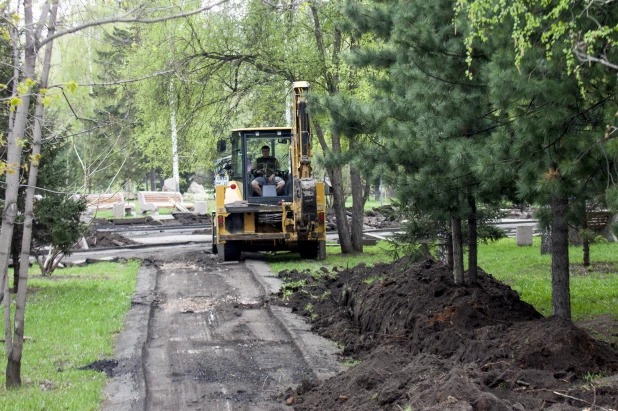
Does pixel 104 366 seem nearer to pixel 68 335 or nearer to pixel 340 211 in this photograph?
pixel 68 335

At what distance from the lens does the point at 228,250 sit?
787 inches

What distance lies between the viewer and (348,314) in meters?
12.0

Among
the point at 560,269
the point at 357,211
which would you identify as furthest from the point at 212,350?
the point at 357,211

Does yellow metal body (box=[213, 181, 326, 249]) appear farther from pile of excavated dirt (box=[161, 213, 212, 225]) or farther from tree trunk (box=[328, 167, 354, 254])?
pile of excavated dirt (box=[161, 213, 212, 225])

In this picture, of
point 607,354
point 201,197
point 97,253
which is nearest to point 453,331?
point 607,354

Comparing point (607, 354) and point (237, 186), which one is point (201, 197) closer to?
point (237, 186)

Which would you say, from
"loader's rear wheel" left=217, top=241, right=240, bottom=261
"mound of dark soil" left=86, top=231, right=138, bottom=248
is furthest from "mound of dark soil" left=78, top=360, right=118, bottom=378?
"mound of dark soil" left=86, top=231, right=138, bottom=248

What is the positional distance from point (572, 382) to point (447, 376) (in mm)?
1110

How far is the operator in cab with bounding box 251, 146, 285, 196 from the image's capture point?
20.1 m

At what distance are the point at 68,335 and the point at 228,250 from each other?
928 centimetres

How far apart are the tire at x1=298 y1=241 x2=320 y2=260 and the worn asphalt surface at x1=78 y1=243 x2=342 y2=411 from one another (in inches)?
145

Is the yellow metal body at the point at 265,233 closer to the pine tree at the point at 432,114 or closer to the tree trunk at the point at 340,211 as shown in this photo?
the tree trunk at the point at 340,211

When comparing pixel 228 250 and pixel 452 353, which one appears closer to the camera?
pixel 452 353

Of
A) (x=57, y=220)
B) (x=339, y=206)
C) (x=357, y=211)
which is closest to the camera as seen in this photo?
(x=57, y=220)
